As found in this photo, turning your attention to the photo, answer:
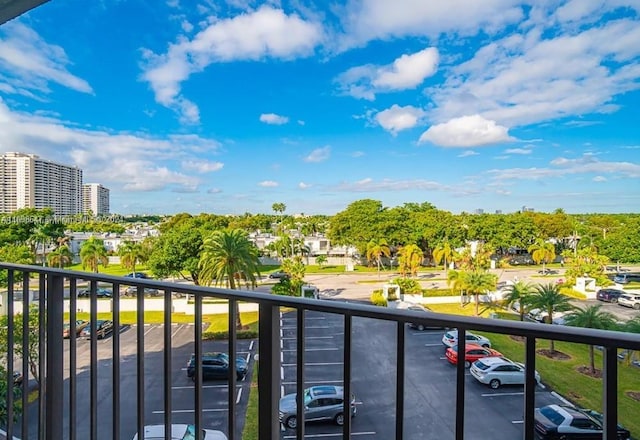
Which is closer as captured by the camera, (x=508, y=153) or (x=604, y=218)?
(x=604, y=218)

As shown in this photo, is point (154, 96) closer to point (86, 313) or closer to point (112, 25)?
point (112, 25)

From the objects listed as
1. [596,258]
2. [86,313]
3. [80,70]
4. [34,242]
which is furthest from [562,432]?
[80,70]

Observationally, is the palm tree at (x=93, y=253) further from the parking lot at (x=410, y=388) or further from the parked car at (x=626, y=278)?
the parked car at (x=626, y=278)

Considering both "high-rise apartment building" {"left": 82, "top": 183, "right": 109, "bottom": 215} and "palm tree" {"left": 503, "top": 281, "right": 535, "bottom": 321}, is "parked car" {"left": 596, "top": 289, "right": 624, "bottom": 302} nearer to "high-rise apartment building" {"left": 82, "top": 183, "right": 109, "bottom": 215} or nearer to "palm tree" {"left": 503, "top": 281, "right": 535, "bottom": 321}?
"palm tree" {"left": 503, "top": 281, "right": 535, "bottom": 321}

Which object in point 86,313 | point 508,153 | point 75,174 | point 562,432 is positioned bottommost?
point 562,432

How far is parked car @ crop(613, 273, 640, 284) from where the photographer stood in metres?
11.1

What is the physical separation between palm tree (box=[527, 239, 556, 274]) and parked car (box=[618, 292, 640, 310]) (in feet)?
25.0

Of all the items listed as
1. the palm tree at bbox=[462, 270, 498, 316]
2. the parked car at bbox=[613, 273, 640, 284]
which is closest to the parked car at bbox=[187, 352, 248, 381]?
the palm tree at bbox=[462, 270, 498, 316]

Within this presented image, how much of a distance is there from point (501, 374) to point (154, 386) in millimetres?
944

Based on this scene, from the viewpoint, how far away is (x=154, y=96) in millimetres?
15820

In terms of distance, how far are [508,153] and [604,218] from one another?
9.90 meters

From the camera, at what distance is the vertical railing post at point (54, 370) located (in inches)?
47.9

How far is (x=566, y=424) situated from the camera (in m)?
0.67

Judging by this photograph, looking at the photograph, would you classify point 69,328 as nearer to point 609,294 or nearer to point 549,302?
point 549,302
